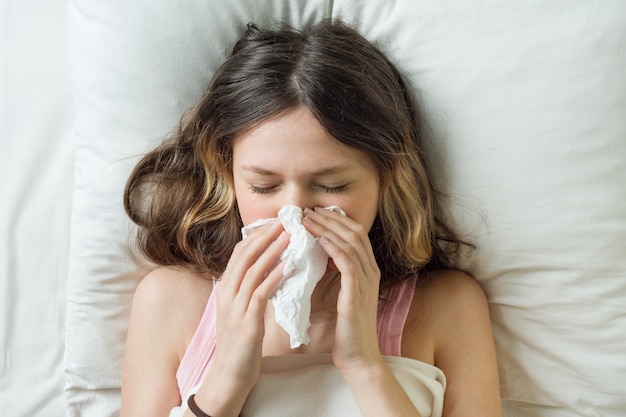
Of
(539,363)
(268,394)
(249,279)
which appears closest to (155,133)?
(249,279)

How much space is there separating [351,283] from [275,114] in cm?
29

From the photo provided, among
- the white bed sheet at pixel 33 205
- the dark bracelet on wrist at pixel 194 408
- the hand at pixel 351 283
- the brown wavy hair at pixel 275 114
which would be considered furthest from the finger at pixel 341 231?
the white bed sheet at pixel 33 205

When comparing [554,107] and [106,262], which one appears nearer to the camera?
[554,107]

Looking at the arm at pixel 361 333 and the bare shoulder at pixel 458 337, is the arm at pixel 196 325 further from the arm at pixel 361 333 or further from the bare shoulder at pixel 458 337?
the bare shoulder at pixel 458 337

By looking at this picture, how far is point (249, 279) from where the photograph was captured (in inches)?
43.7

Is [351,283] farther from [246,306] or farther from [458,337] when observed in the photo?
[458,337]

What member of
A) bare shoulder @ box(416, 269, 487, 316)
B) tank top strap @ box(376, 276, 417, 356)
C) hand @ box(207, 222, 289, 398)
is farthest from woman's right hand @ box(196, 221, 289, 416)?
bare shoulder @ box(416, 269, 487, 316)

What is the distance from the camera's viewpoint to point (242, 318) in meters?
1.13

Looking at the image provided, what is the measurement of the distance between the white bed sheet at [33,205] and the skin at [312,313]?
0.22 meters

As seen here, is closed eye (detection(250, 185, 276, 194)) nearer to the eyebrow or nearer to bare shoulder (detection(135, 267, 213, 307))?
the eyebrow

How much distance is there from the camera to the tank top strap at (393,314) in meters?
1.32

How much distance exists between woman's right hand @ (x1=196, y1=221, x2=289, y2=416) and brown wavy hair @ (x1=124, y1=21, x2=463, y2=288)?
7.0 inches

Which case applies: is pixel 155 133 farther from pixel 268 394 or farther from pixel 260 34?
pixel 268 394

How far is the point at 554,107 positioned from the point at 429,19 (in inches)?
10.4
